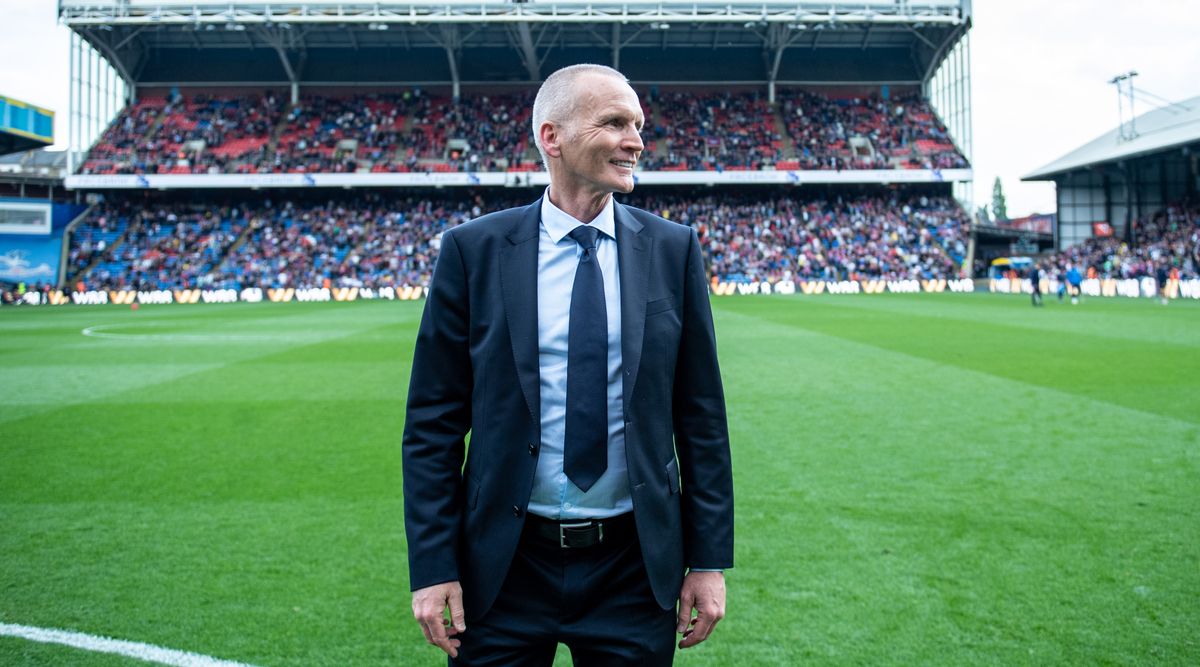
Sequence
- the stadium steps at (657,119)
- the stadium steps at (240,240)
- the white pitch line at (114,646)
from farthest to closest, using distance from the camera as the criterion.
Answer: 1. the stadium steps at (657,119)
2. the stadium steps at (240,240)
3. the white pitch line at (114,646)

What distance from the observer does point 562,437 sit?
2375 mm

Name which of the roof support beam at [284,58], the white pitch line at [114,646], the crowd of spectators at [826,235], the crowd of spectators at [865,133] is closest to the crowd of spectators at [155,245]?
the roof support beam at [284,58]

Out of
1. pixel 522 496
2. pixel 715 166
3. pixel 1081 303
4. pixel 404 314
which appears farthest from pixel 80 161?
pixel 522 496

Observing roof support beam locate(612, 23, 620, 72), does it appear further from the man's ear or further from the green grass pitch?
the man's ear

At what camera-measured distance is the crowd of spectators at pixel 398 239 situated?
1827 inches

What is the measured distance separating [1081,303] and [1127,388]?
76.0 ft

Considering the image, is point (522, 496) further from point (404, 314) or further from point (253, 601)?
point (404, 314)

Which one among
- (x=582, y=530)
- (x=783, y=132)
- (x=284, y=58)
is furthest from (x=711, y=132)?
(x=582, y=530)

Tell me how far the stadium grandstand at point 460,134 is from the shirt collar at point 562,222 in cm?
4335

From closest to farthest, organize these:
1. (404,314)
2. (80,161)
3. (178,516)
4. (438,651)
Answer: (438,651), (178,516), (404,314), (80,161)

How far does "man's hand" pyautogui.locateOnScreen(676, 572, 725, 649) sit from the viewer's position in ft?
8.15

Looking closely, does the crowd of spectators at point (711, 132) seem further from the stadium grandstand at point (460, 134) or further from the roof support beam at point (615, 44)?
the roof support beam at point (615, 44)

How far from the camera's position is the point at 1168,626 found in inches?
169

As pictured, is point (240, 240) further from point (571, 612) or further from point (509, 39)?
point (571, 612)
